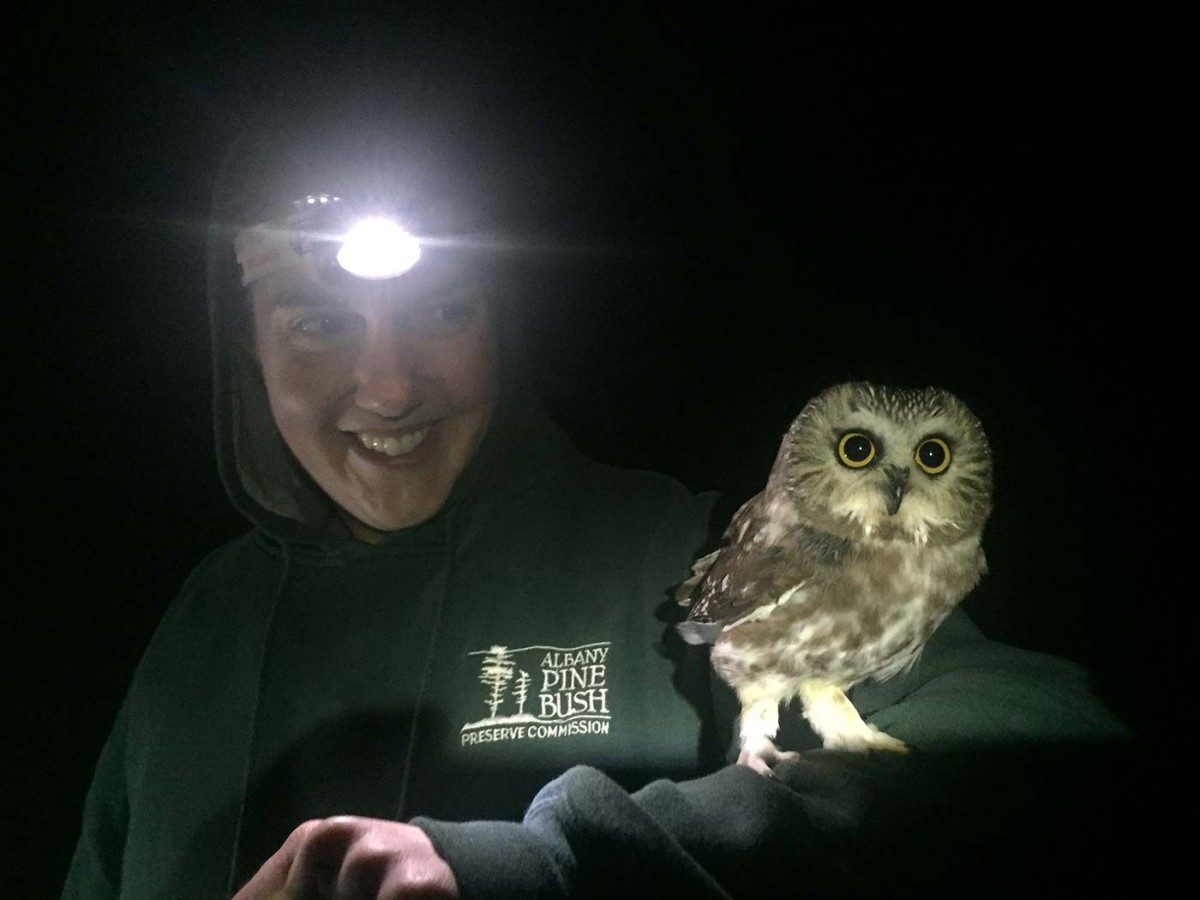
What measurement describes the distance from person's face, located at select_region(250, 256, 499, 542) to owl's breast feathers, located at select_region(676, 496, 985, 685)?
1.56ft

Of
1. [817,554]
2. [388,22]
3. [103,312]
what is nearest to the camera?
[817,554]

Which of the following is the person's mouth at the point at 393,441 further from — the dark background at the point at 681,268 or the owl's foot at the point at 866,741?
the owl's foot at the point at 866,741

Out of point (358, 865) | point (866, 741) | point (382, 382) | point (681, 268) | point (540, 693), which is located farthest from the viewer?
point (681, 268)

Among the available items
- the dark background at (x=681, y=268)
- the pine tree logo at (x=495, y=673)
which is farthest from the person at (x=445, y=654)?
the dark background at (x=681, y=268)

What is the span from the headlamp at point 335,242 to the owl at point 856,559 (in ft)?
1.97

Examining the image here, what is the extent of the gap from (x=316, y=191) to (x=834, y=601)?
2.84ft

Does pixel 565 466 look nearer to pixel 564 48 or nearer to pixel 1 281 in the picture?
pixel 564 48

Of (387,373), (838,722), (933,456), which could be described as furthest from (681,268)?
(838,722)

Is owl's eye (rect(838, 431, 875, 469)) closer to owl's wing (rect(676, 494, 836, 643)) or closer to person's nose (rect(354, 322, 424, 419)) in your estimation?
owl's wing (rect(676, 494, 836, 643))

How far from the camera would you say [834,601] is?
78 cm

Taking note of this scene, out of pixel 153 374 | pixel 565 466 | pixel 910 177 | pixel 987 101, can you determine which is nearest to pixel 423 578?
pixel 565 466

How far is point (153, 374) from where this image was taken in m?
1.39

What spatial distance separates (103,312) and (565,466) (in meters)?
0.86

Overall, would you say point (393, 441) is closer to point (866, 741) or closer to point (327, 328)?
point (327, 328)
